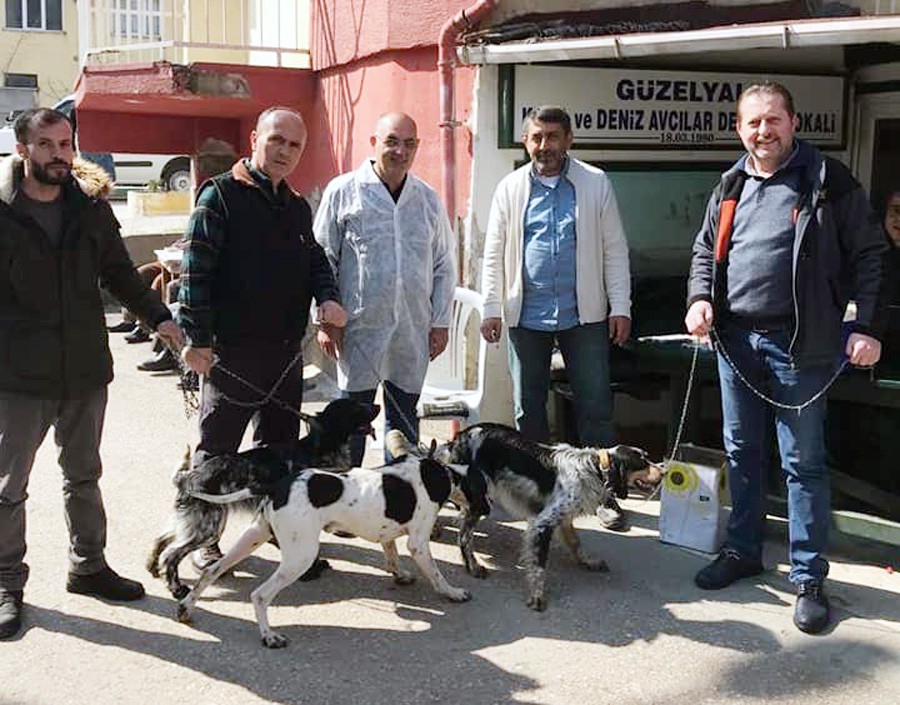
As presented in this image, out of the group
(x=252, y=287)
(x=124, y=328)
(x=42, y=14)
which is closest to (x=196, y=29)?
(x=124, y=328)

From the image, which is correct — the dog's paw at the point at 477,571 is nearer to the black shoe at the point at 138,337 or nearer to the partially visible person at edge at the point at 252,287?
A: the partially visible person at edge at the point at 252,287

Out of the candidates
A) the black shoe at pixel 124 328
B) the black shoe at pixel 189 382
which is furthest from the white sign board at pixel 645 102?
the black shoe at pixel 124 328

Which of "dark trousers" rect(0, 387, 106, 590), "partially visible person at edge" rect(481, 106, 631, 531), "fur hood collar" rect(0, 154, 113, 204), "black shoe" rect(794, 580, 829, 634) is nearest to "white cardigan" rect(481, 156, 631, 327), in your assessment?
"partially visible person at edge" rect(481, 106, 631, 531)

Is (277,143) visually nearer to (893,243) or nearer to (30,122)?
(30,122)

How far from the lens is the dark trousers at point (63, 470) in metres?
4.07

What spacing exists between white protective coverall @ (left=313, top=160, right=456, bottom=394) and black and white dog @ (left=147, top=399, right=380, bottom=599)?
40 centimetres

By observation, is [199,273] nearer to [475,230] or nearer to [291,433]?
[291,433]

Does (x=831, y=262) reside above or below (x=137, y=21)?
below

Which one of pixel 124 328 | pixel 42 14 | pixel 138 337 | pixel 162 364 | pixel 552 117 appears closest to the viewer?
pixel 552 117

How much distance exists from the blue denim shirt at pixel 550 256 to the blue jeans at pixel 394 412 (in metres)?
0.71

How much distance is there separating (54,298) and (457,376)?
300 cm

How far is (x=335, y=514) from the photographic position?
422 centimetres

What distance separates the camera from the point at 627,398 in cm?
684

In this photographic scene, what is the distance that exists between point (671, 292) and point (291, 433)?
3.13 metres
